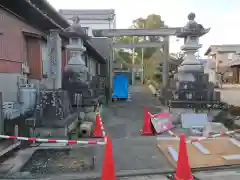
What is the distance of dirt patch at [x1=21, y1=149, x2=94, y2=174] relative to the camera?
192 inches

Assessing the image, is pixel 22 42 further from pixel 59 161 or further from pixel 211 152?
pixel 211 152

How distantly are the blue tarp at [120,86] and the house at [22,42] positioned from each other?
8.31 metres

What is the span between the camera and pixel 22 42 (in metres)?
8.95

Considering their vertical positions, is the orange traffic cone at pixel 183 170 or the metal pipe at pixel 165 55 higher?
the metal pipe at pixel 165 55

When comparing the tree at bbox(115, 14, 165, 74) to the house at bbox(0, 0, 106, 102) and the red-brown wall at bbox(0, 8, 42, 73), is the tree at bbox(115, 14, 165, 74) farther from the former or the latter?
the red-brown wall at bbox(0, 8, 42, 73)

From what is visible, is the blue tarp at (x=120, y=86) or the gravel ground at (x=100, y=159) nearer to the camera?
the gravel ground at (x=100, y=159)

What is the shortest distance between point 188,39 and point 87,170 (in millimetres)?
6805

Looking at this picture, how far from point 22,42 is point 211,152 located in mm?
7263

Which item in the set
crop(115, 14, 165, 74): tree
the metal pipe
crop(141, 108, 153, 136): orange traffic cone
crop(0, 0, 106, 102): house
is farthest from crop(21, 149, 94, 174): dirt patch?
crop(115, 14, 165, 74): tree

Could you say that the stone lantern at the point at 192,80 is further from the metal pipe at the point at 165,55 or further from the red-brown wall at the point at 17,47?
the metal pipe at the point at 165,55

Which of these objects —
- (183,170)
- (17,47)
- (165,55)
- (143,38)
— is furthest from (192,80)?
(143,38)

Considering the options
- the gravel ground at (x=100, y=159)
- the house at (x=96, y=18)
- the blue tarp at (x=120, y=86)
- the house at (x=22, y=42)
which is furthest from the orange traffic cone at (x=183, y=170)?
the house at (x=96, y=18)

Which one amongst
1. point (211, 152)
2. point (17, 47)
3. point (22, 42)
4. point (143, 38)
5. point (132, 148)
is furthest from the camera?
point (143, 38)

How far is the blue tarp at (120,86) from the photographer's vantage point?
60.1ft
